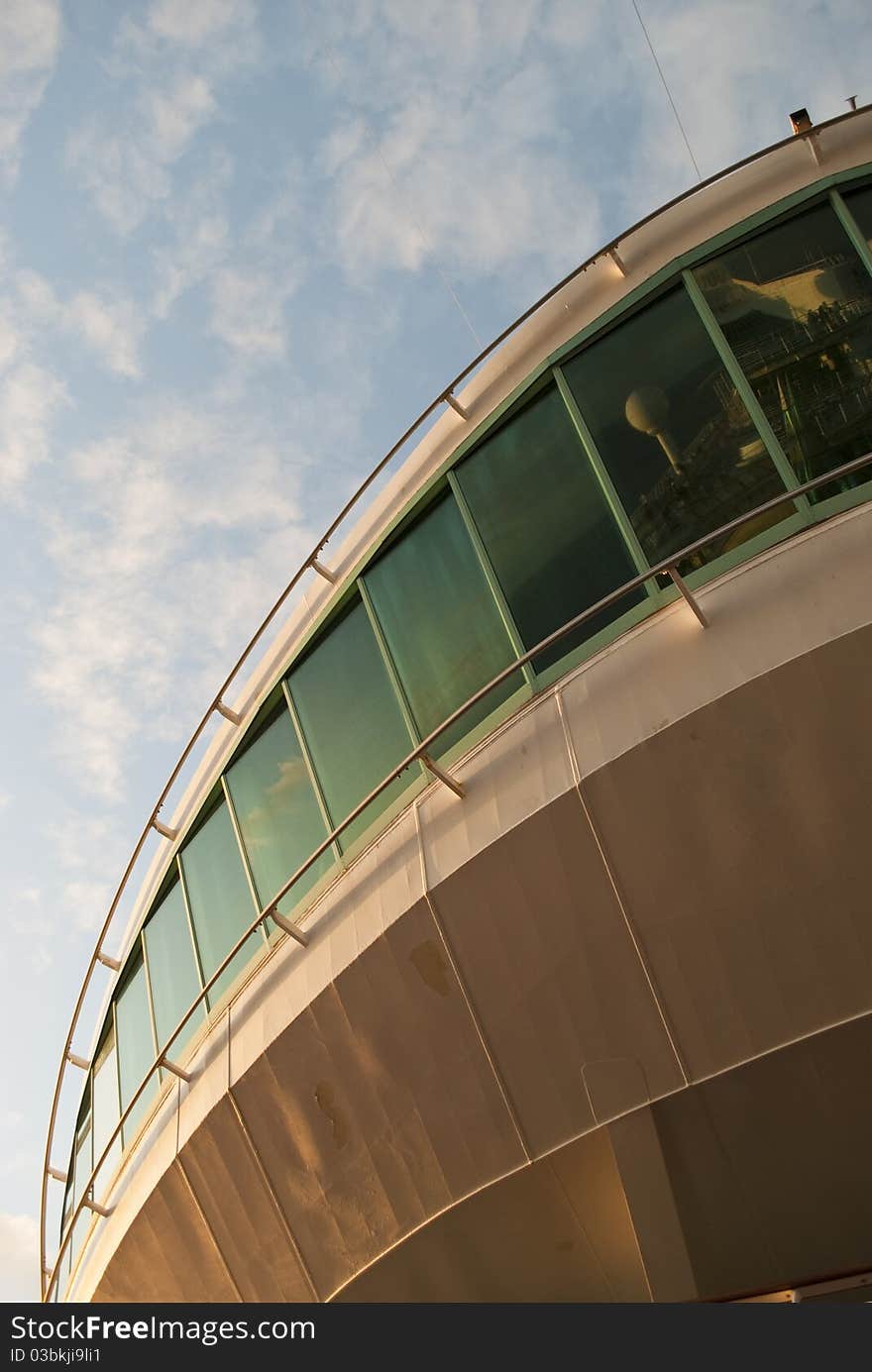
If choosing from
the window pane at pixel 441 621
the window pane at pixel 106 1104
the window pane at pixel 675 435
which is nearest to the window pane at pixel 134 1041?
the window pane at pixel 106 1104

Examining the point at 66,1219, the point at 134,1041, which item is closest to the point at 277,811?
the point at 134,1041

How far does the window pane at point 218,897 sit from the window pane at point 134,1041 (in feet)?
6.17

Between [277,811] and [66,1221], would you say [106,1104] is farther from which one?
[277,811]

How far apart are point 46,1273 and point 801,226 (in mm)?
16712

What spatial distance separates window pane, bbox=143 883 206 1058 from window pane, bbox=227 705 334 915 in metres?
1.91

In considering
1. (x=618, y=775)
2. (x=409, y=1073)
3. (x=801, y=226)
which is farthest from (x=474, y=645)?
(x=801, y=226)

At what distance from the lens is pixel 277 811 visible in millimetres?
13531

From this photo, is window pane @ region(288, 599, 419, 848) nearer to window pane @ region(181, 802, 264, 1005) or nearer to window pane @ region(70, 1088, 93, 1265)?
window pane @ region(181, 802, 264, 1005)

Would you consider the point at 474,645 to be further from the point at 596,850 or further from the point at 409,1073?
the point at 409,1073

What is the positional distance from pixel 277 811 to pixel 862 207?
8.59 meters

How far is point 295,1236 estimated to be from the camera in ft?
39.7

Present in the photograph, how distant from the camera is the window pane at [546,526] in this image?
35.3 ft

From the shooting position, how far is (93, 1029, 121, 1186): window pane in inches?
614

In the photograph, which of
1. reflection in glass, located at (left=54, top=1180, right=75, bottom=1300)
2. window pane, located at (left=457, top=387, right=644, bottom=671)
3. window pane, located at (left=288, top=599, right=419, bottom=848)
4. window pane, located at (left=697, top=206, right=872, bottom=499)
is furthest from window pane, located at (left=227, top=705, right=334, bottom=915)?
reflection in glass, located at (left=54, top=1180, right=75, bottom=1300)
